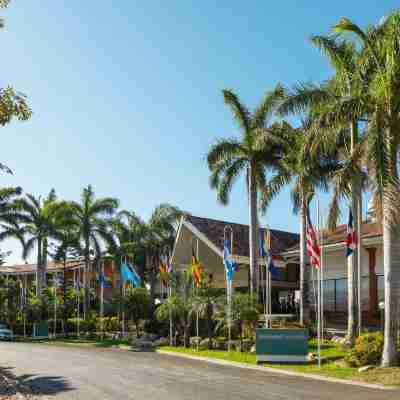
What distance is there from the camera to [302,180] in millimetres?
25797

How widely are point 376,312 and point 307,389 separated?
15.5m

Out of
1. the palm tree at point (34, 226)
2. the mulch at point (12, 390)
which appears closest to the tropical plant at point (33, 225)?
the palm tree at point (34, 226)

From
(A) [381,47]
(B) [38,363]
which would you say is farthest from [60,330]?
(A) [381,47]

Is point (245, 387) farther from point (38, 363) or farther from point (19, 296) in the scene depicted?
point (19, 296)

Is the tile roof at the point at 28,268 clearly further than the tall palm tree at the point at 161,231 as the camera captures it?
Yes

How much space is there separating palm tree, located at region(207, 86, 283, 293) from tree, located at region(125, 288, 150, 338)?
11035 millimetres

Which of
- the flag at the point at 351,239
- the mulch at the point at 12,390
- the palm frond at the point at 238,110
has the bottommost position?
the mulch at the point at 12,390

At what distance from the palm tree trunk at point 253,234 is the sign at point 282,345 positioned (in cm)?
843

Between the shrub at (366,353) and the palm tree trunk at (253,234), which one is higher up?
the palm tree trunk at (253,234)

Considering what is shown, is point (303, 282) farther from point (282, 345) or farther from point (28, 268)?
point (28, 268)

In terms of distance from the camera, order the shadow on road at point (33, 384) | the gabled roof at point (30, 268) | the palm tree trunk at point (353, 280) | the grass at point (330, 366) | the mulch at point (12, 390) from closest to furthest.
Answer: the mulch at point (12, 390)
the shadow on road at point (33, 384)
the grass at point (330, 366)
the palm tree trunk at point (353, 280)
the gabled roof at point (30, 268)

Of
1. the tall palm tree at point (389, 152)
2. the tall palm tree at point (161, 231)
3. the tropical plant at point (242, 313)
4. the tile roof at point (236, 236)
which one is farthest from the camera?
the tall palm tree at point (161, 231)

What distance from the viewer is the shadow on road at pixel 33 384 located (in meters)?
16.7

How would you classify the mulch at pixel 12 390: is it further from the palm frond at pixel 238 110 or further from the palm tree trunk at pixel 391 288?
A: the palm frond at pixel 238 110
